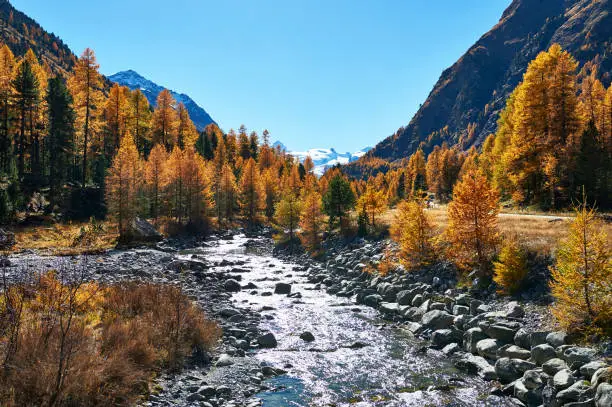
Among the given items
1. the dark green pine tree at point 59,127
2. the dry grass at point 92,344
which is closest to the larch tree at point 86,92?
the dark green pine tree at point 59,127

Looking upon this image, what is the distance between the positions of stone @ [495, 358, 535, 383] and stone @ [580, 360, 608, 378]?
163 cm

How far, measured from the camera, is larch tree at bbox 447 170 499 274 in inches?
821

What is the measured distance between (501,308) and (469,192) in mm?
7058

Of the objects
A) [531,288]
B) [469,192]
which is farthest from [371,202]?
[531,288]

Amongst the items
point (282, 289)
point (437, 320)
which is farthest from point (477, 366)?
point (282, 289)

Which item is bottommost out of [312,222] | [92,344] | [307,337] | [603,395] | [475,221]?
[307,337]

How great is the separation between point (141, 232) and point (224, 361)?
2992cm

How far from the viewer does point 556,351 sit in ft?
40.1

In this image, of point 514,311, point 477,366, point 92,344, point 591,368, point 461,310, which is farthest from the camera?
point 461,310

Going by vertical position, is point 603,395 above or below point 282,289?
above

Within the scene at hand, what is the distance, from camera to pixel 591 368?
10625mm

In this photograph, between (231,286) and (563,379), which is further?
(231,286)

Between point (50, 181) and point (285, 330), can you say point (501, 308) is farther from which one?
point (50, 181)

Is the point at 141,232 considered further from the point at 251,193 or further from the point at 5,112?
the point at 5,112
